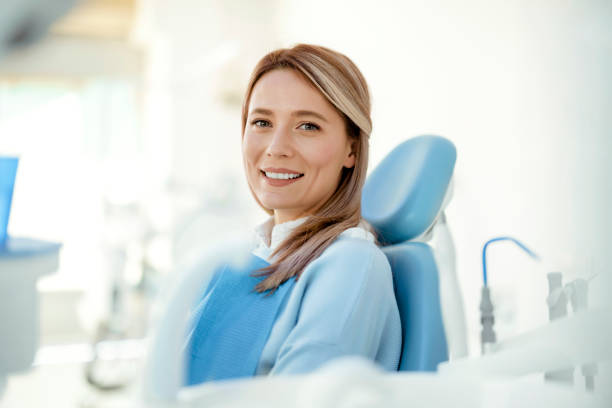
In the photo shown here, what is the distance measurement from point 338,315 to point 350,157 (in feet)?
1.04

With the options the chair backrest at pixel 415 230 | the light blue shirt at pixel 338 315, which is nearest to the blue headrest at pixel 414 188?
the chair backrest at pixel 415 230

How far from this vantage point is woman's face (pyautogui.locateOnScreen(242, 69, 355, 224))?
0.82m

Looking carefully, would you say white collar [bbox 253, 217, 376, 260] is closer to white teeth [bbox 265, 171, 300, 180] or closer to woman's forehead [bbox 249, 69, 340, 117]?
white teeth [bbox 265, 171, 300, 180]

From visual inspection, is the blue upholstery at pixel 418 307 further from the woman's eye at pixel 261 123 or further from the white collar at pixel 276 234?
the woman's eye at pixel 261 123

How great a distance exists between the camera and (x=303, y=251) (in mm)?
Answer: 788

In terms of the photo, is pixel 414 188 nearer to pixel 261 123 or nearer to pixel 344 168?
pixel 344 168

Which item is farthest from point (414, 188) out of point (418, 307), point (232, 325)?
point (232, 325)

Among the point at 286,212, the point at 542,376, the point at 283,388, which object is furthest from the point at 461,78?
the point at 283,388

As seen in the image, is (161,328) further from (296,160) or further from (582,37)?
(582,37)

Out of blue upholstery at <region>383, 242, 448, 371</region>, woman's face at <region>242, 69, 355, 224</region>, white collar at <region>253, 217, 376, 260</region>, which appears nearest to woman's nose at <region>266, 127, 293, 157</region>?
woman's face at <region>242, 69, 355, 224</region>

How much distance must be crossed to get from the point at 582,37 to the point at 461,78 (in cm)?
56

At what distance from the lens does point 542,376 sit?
64 cm

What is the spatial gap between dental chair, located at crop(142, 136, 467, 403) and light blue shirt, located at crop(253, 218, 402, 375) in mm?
38

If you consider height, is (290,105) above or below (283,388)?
above
